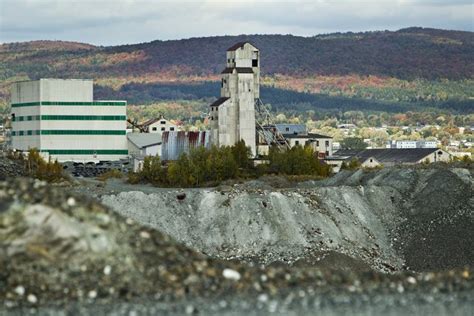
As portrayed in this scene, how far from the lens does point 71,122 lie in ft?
413

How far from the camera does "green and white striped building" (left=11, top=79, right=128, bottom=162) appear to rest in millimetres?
125625

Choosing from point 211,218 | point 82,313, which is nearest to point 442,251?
point 211,218

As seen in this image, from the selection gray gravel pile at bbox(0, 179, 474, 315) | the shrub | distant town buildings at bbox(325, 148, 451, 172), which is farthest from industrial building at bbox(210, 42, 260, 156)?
gray gravel pile at bbox(0, 179, 474, 315)

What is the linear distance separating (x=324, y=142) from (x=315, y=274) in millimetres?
101494

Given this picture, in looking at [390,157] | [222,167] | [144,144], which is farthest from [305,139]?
[222,167]

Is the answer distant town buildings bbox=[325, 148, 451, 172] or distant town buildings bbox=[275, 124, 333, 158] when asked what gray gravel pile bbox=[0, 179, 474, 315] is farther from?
distant town buildings bbox=[275, 124, 333, 158]

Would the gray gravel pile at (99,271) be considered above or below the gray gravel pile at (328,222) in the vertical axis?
above

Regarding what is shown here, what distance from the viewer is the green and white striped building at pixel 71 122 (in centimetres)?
12562

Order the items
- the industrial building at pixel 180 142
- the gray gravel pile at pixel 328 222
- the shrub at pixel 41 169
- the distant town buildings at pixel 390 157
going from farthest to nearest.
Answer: the distant town buildings at pixel 390 157 → the industrial building at pixel 180 142 → the shrub at pixel 41 169 → the gray gravel pile at pixel 328 222

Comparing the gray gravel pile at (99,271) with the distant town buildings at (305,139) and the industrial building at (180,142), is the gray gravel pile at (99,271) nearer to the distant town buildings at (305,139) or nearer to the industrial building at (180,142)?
the industrial building at (180,142)

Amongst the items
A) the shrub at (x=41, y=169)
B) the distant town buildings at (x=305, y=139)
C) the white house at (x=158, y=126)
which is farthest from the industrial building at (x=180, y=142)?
the white house at (x=158, y=126)

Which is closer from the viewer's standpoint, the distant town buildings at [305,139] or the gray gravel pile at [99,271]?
the gray gravel pile at [99,271]

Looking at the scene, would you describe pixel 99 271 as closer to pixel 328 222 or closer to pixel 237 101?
pixel 328 222

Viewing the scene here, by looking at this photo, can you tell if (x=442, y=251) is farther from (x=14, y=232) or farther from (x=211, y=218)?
(x=14, y=232)
